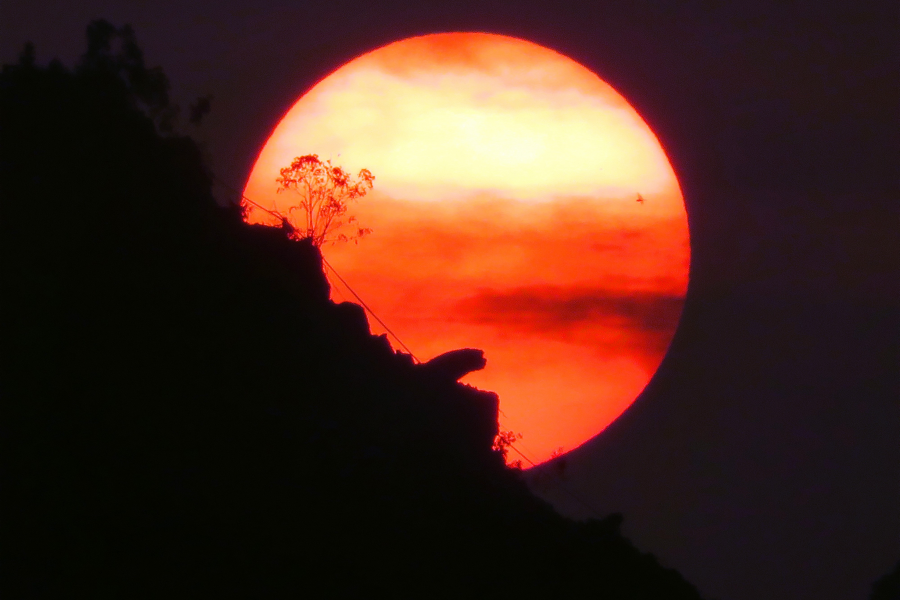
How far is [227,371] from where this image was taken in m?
36.7

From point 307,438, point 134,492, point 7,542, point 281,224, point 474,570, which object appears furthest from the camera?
point 281,224

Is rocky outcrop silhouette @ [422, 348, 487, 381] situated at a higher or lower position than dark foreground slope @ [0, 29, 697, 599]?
higher

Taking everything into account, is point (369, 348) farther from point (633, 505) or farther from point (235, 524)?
point (633, 505)

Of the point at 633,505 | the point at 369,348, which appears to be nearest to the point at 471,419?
the point at 369,348

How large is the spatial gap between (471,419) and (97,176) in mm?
20632

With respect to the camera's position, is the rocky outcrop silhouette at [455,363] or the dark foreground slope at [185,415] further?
the rocky outcrop silhouette at [455,363]

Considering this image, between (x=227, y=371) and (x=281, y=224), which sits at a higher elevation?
(x=281, y=224)

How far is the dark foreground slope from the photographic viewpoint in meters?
32.6

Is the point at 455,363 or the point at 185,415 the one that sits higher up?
the point at 455,363

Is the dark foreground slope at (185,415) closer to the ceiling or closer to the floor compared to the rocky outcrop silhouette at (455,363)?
closer to the floor

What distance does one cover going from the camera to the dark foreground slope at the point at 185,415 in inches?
1283

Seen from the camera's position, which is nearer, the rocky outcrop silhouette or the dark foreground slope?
the dark foreground slope

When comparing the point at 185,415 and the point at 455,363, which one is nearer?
the point at 185,415

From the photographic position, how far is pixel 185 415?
35.0 metres
